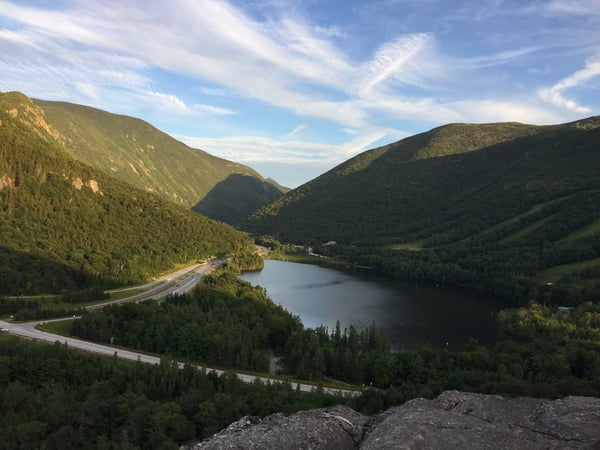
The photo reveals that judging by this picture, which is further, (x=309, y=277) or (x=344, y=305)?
(x=309, y=277)

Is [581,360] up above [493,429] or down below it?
below

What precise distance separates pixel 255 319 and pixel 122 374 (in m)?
29.0

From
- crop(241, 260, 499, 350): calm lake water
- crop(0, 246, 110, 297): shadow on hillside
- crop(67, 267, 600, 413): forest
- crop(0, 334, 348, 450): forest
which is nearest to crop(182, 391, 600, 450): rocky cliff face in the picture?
crop(0, 334, 348, 450): forest

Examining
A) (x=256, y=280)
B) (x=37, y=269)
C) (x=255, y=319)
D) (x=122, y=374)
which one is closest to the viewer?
(x=122, y=374)

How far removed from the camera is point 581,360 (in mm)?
57500

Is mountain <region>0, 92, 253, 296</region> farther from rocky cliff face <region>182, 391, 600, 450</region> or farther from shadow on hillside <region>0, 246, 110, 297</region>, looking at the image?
rocky cliff face <region>182, 391, 600, 450</region>

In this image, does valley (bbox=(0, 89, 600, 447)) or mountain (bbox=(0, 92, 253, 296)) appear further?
mountain (bbox=(0, 92, 253, 296))

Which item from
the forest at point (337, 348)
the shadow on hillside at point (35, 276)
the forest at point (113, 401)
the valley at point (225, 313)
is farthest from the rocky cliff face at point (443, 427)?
the shadow on hillside at point (35, 276)

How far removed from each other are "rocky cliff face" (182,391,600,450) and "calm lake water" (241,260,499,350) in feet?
173

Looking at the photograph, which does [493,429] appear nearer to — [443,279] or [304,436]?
[304,436]

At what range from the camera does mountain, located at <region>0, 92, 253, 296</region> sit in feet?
306

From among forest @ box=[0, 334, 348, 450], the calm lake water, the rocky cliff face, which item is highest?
the rocky cliff face

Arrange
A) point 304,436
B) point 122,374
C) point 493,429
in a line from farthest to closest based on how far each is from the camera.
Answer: point 122,374, point 304,436, point 493,429

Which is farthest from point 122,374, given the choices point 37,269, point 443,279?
point 443,279
